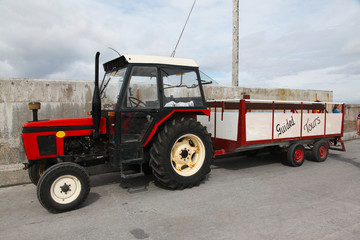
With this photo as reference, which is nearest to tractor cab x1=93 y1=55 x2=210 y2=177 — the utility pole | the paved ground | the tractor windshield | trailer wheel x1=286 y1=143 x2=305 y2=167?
the tractor windshield

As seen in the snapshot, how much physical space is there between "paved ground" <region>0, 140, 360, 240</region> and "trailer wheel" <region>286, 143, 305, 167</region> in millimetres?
583

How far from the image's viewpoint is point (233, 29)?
8.66m

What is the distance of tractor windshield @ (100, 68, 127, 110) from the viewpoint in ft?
14.5

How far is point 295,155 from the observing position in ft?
20.6

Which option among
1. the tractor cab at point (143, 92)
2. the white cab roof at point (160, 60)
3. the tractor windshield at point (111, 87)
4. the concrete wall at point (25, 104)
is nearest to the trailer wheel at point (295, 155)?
the tractor cab at point (143, 92)

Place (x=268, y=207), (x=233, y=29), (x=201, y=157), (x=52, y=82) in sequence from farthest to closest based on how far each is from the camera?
(x=233, y=29), (x=52, y=82), (x=201, y=157), (x=268, y=207)

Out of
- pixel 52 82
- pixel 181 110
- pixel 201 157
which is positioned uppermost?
pixel 52 82

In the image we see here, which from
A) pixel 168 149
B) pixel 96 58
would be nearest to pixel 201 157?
pixel 168 149

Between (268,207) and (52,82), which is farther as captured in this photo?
(52,82)

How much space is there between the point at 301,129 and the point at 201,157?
2.92 m

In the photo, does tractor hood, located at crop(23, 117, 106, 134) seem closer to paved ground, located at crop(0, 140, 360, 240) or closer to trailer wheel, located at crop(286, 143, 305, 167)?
paved ground, located at crop(0, 140, 360, 240)

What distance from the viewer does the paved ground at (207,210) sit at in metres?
3.14

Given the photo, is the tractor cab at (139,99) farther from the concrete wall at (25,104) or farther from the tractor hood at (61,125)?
the concrete wall at (25,104)

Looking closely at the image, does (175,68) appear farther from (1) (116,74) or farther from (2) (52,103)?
(2) (52,103)
